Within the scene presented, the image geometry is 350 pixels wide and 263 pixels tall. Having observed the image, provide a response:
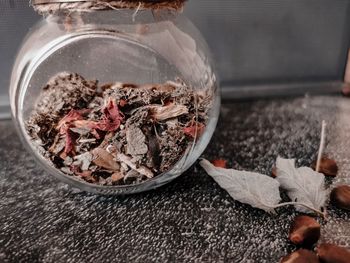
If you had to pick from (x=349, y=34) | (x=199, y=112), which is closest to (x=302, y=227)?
(x=199, y=112)

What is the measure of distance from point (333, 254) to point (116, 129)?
25 cm

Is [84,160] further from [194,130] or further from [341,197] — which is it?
[341,197]

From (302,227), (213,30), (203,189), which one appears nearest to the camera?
(302,227)

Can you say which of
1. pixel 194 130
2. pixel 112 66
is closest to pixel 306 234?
pixel 194 130

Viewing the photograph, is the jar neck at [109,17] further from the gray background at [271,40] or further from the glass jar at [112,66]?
the gray background at [271,40]

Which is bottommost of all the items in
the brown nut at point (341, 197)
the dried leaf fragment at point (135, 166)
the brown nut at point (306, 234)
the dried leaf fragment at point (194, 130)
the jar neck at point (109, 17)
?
the brown nut at point (341, 197)

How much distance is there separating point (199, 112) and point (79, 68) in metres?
0.16

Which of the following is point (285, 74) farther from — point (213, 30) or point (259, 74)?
point (213, 30)

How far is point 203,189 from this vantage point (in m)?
0.52

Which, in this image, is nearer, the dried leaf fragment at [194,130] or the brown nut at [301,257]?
the brown nut at [301,257]

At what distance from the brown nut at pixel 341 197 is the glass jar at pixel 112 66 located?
0.17m

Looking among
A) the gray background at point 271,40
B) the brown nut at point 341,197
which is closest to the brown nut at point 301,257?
the brown nut at point 341,197

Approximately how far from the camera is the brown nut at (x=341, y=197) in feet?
1.54

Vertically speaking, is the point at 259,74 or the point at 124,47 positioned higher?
the point at 124,47
